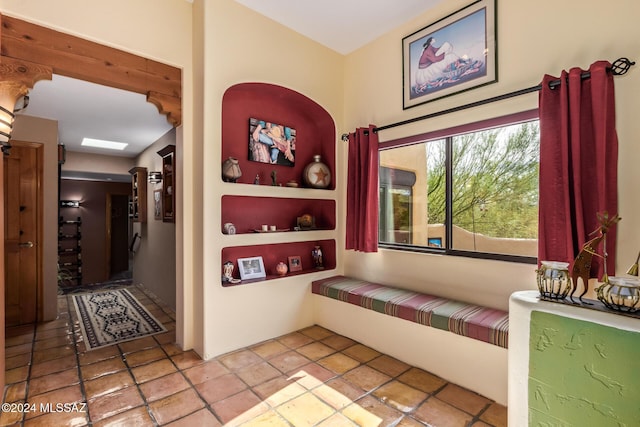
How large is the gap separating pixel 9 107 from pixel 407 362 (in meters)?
3.40

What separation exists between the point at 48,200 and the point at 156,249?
1.44m

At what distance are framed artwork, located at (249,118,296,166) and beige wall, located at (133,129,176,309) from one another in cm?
169

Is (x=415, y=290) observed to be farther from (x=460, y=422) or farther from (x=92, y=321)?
(x=92, y=321)

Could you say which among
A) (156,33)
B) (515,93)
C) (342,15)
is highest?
(342,15)

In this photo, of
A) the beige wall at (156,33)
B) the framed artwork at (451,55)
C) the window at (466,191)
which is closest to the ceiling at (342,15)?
the framed artwork at (451,55)

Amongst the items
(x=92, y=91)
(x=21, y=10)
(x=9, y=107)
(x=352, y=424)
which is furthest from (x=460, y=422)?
(x=92, y=91)

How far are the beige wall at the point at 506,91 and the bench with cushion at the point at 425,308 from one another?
180mm

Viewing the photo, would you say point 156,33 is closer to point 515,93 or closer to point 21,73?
point 21,73

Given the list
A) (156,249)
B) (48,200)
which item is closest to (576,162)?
(156,249)

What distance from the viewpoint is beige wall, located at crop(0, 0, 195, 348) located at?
82.3 inches

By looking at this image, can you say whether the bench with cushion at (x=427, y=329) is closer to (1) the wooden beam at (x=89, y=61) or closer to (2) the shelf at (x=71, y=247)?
(1) the wooden beam at (x=89, y=61)

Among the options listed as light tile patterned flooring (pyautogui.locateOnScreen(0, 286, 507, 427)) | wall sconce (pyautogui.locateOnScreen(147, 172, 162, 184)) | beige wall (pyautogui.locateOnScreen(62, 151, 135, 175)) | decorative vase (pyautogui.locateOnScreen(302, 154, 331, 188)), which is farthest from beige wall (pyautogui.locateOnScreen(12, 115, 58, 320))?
decorative vase (pyautogui.locateOnScreen(302, 154, 331, 188))

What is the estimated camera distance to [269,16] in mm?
2920

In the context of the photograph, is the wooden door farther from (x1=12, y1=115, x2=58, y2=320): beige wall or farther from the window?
the window
